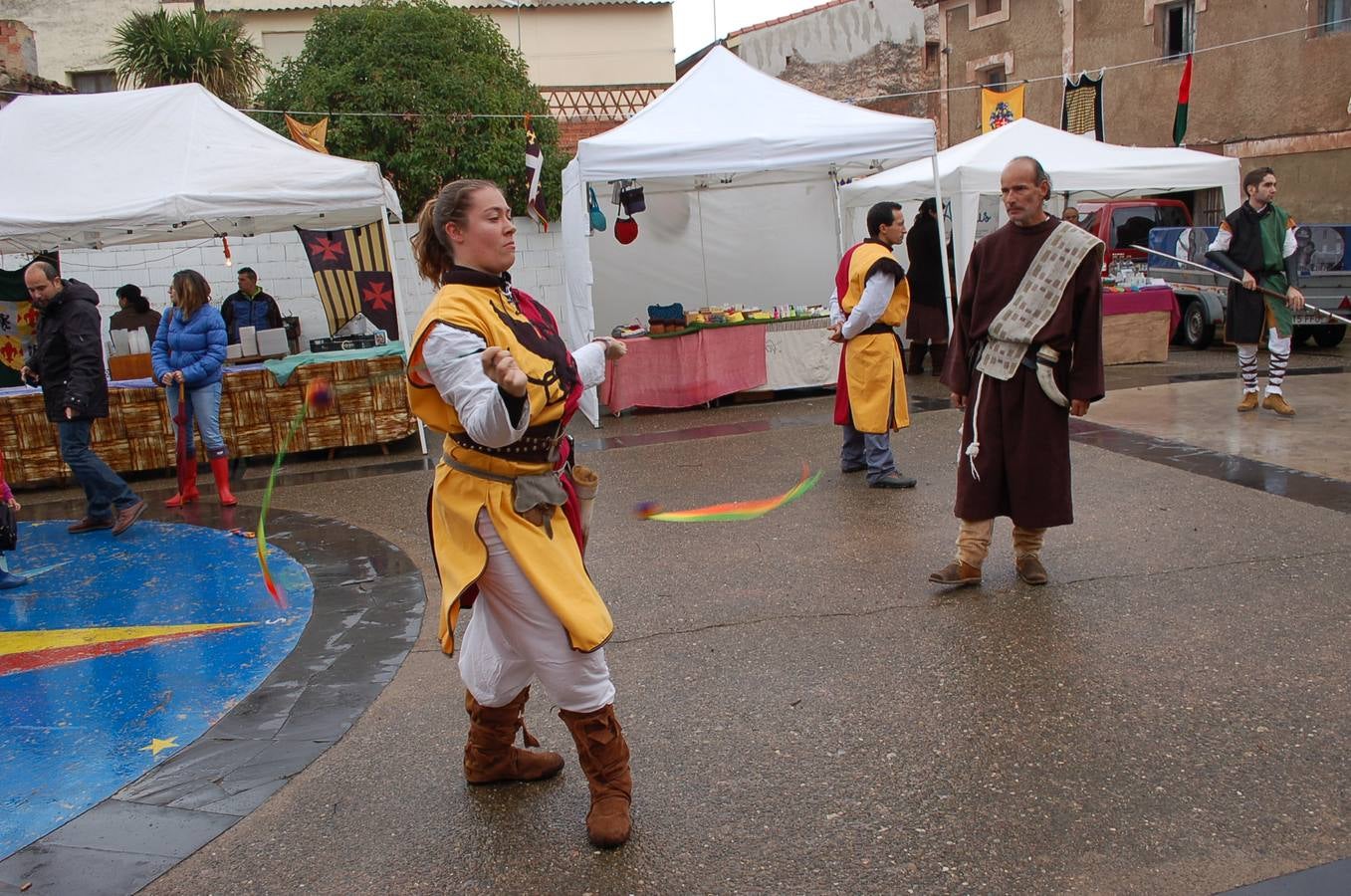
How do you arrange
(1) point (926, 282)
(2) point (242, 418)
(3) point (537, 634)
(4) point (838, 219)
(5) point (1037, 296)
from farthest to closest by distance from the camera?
(4) point (838, 219)
(1) point (926, 282)
(2) point (242, 418)
(5) point (1037, 296)
(3) point (537, 634)

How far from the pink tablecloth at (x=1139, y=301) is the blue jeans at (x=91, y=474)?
32.8 ft

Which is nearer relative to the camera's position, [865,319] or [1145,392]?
[865,319]

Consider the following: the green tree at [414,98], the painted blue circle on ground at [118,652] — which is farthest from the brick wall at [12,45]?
the painted blue circle on ground at [118,652]

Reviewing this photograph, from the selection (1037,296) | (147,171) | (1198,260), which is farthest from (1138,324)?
(147,171)

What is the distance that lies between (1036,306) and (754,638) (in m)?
1.77

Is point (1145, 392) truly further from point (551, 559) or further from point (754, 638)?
point (551, 559)

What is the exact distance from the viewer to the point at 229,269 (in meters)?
13.7

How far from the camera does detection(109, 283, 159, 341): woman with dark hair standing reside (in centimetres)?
1055

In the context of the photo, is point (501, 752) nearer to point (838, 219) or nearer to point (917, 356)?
point (917, 356)

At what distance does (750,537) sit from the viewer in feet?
18.6

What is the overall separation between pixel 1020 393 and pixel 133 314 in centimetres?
977

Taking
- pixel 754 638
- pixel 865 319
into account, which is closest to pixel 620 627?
pixel 754 638

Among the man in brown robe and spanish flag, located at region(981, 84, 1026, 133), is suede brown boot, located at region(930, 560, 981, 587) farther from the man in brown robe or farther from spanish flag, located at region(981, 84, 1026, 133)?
spanish flag, located at region(981, 84, 1026, 133)

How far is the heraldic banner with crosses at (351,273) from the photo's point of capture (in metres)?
11.0
